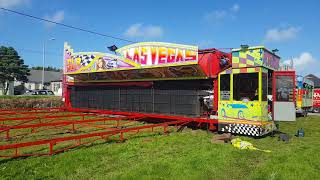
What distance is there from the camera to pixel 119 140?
36.1 ft

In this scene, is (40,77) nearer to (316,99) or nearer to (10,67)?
(10,67)

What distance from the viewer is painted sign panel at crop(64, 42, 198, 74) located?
14242mm

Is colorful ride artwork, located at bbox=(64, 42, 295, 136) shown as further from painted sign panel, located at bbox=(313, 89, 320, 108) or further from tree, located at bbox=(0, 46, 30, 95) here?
tree, located at bbox=(0, 46, 30, 95)

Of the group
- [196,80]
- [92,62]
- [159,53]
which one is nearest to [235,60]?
[196,80]

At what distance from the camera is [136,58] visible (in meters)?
16.5

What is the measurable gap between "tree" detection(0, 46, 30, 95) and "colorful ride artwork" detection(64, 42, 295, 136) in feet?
177

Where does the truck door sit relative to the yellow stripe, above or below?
below

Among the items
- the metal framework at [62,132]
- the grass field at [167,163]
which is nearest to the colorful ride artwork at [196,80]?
the metal framework at [62,132]

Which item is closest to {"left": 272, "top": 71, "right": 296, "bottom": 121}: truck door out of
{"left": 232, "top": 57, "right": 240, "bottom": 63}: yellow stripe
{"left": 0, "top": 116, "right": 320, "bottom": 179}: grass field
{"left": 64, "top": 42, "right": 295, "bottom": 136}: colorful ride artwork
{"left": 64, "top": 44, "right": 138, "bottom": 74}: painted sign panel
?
{"left": 64, "top": 42, "right": 295, "bottom": 136}: colorful ride artwork

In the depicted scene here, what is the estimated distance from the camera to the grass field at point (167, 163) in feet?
22.6

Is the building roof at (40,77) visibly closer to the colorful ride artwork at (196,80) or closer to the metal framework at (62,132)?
the colorful ride artwork at (196,80)

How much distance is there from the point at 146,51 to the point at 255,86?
20.0ft

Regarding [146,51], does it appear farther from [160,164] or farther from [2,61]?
[2,61]

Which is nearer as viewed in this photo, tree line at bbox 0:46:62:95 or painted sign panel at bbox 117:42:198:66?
painted sign panel at bbox 117:42:198:66
